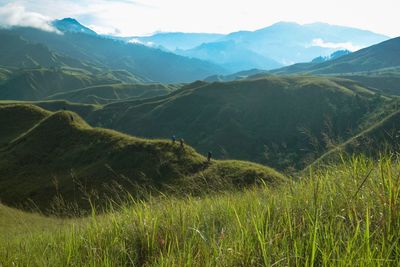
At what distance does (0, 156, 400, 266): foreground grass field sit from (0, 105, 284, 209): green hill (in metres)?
27.7

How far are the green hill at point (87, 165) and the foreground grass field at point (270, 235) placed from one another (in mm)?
27710

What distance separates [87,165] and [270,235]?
44.2 meters

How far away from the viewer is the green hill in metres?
37.9

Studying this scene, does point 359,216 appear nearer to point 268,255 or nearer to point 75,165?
point 268,255

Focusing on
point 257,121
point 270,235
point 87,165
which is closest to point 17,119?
point 87,165

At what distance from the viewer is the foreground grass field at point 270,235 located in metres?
3.28

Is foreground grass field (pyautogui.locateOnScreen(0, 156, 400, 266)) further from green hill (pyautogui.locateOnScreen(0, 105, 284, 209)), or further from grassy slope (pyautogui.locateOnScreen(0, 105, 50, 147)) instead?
grassy slope (pyautogui.locateOnScreen(0, 105, 50, 147))

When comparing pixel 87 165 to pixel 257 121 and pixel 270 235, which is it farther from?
pixel 257 121

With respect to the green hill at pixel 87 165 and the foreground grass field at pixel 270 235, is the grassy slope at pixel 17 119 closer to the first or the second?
the green hill at pixel 87 165

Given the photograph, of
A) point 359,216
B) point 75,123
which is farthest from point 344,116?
point 359,216

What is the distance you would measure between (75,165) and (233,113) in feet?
491

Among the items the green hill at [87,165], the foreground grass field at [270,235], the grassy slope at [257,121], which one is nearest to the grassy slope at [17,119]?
the green hill at [87,165]

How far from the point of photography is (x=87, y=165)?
45.3 m

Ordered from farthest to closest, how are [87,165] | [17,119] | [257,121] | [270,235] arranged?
[257,121] < [17,119] < [87,165] < [270,235]
